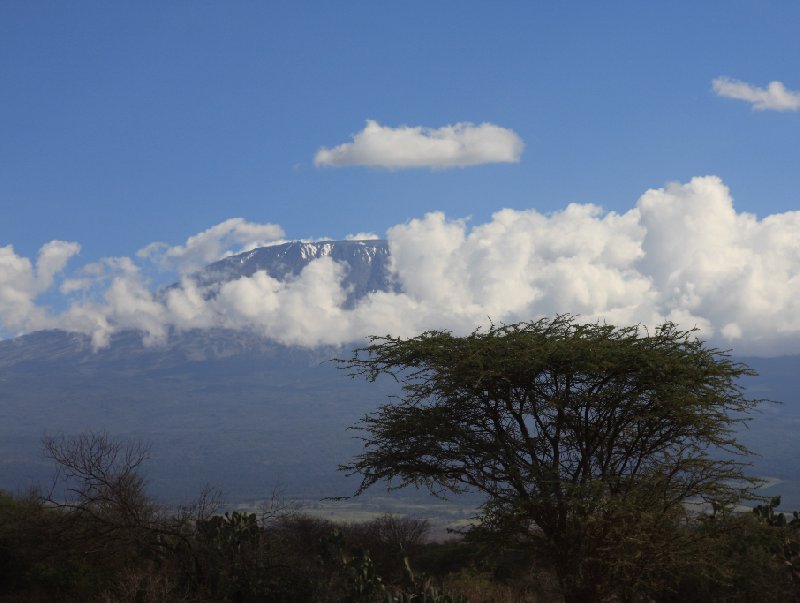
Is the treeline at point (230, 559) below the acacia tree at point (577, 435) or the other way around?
below

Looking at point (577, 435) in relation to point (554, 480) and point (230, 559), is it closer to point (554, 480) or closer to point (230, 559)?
point (554, 480)

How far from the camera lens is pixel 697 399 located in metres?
24.5

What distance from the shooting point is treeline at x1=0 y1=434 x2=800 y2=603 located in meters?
25.5

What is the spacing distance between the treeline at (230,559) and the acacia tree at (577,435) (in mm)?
811

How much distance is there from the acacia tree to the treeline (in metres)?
0.81

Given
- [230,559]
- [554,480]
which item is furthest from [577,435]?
[230,559]

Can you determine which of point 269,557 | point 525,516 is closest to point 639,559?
point 525,516

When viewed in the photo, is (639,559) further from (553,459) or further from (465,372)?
(465,372)

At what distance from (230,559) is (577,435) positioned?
11.5 m

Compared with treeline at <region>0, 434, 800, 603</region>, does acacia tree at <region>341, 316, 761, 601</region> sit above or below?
above

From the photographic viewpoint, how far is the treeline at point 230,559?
25.5 meters

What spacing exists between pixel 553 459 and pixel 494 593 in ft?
42.6

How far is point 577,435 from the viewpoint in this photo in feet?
86.3

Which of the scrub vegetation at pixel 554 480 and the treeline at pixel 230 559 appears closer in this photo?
the scrub vegetation at pixel 554 480
